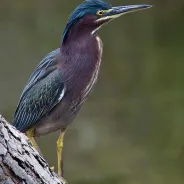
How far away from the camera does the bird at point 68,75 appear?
1353 millimetres

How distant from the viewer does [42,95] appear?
1430 millimetres

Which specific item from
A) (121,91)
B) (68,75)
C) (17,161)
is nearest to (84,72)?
(68,75)

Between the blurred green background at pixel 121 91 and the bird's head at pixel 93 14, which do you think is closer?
the bird's head at pixel 93 14

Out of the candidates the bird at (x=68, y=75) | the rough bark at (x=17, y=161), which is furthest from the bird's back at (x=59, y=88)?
the rough bark at (x=17, y=161)

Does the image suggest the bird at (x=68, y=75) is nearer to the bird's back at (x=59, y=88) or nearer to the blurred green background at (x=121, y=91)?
the bird's back at (x=59, y=88)

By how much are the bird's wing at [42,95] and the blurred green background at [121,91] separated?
1362mm

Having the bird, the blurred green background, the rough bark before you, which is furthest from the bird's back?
the blurred green background

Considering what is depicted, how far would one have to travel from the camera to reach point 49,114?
142 cm

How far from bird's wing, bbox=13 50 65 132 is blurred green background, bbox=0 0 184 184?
53.6 inches

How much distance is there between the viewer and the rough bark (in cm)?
85

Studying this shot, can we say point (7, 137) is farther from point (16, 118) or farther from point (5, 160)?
point (16, 118)

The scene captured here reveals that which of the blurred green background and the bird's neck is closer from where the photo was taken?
the bird's neck

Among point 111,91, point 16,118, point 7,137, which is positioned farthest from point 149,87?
point 7,137

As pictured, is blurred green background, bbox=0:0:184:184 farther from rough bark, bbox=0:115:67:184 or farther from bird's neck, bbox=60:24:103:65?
rough bark, bbox=0:115:67:184
